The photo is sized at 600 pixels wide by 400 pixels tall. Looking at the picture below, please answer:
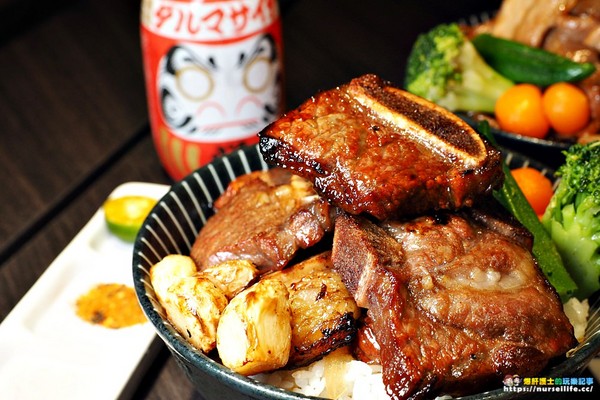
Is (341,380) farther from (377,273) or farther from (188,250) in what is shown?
(188,250)

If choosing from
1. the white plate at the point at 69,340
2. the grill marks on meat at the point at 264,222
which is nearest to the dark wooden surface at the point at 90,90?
the white plate at the point at 69,340

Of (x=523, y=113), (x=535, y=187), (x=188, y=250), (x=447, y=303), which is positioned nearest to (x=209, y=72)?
(x=188, y=250)

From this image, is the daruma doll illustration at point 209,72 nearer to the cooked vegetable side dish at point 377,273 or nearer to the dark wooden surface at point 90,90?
the dark wooden surface at point 90,90

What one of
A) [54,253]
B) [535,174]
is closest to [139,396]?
[54,253]

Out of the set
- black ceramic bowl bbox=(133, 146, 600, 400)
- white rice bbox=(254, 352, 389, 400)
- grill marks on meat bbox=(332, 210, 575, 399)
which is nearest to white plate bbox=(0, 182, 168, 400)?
black ceramic bowl bbox=(133, 146, 600, 400)

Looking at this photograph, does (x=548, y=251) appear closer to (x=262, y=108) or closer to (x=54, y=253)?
(x=262, y=108)
